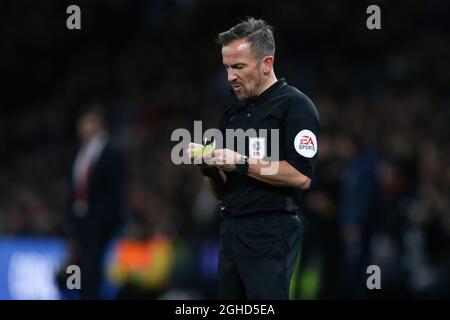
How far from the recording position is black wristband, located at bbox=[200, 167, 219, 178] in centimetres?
450

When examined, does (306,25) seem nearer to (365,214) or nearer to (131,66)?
(131,66)

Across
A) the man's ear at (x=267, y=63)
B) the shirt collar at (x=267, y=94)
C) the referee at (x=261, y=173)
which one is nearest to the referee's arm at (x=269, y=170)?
the referee at (x=261, y=173)

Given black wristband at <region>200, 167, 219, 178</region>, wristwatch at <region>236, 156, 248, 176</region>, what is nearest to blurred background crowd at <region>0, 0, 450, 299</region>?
black wristband at <region>200, 167, 219, 178</region>

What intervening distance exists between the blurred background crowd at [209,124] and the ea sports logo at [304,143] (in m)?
4.45

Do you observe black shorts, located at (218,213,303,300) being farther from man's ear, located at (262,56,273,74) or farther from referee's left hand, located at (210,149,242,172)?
man's ear, located at (262,56,273,74)

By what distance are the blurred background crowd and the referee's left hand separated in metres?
4.53

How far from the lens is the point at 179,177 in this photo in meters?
12.4

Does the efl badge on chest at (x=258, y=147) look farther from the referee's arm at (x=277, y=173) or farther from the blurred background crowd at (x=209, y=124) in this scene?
the blurred background crowd at (x=209, y=124)

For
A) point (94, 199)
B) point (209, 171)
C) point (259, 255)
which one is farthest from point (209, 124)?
point (259, 255)

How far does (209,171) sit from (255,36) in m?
0.70

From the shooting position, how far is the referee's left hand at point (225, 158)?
4312mm

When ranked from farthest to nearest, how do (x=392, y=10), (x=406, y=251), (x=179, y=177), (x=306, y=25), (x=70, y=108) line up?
(x=70, y=108), (x=306, y=25), (x=392, y=10), (x=179, y=177), (x=406, y=251)

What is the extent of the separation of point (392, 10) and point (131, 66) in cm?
471

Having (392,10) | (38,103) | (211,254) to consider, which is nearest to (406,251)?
(211,254)
